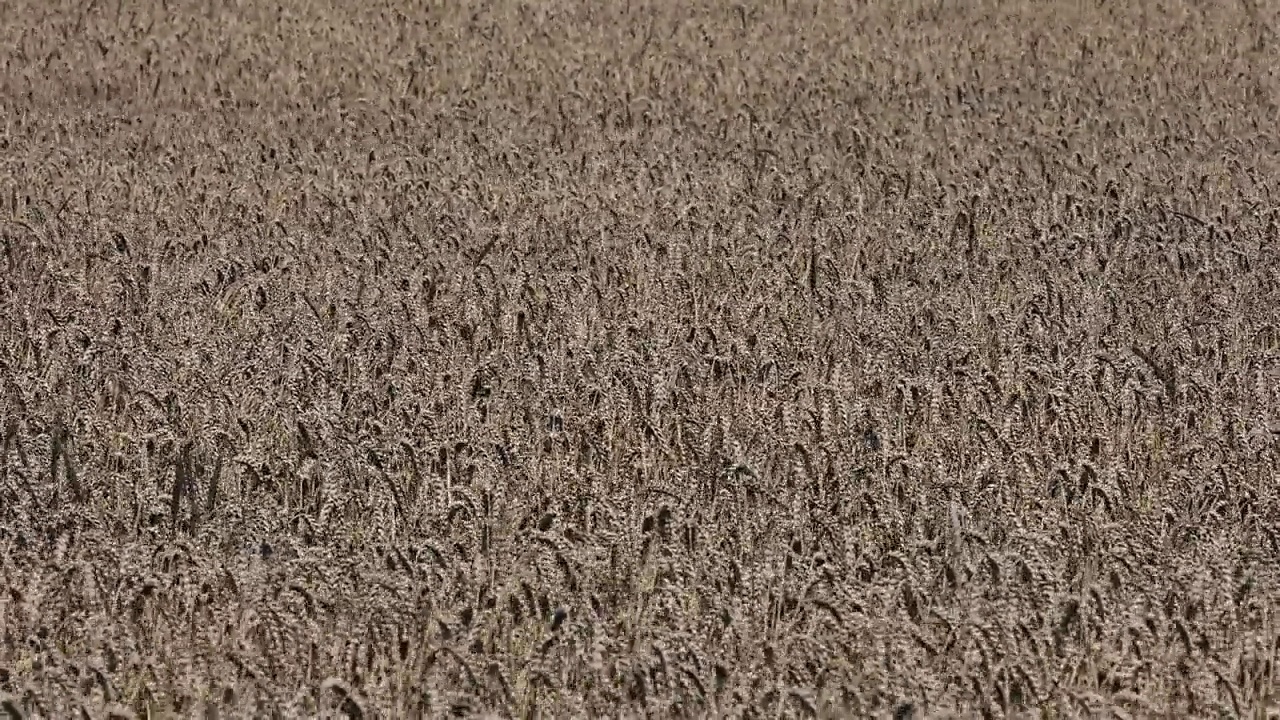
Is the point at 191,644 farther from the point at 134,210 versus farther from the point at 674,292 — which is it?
the point at 134,210

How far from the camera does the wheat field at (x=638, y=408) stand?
279 centimetres

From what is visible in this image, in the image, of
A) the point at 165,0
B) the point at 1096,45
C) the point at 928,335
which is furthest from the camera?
the point at 165,0

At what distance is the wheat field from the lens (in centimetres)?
279

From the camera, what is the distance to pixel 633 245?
5.59 metres

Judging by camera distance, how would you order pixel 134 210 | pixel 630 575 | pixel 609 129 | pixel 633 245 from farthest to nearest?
pixel 609 129 < pixel 134 210 < pixel 633 245 < pixel 630 575

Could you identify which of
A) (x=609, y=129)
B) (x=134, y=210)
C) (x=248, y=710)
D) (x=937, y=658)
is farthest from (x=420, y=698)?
(x=609, y=129)

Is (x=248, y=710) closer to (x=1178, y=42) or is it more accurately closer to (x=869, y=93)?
(x=869, y=93)

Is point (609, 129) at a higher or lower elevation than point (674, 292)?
higher

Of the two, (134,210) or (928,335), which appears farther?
(134,210)

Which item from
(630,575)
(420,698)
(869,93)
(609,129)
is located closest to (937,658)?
(630,575)

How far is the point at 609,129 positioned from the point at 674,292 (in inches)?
107

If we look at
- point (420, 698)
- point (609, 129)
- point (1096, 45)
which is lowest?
point (420, 698)

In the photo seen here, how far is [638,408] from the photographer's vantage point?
398 centimetres

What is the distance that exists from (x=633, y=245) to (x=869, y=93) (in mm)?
3306
